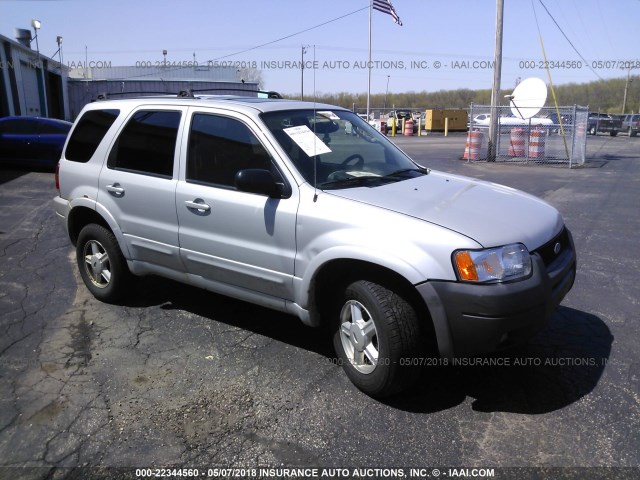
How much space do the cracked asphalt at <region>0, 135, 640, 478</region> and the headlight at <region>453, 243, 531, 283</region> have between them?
35.5 inches

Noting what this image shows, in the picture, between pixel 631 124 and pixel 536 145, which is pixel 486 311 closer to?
pixel 536 145

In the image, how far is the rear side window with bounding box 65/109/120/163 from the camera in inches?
199

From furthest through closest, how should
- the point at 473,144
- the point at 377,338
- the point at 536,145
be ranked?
the point at 473,144, the point at 536,145, the point at 377,338

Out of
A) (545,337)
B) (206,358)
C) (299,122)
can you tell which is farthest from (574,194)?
(206,358)

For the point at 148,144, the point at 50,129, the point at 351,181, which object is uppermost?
the point at 148,144

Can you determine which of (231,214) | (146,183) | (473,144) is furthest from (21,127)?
(473,144)

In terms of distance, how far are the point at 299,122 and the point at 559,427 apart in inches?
107

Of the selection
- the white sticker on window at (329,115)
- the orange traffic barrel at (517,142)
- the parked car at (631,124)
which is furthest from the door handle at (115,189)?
the parked car at (631,124)

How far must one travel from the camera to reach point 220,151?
13.7ft

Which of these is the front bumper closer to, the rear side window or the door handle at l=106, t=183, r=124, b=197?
the door handle at l=106, t=183, r=124, b=197

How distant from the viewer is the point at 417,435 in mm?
3145

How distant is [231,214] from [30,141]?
1298 cm

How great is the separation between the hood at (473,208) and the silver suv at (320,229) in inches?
0.6

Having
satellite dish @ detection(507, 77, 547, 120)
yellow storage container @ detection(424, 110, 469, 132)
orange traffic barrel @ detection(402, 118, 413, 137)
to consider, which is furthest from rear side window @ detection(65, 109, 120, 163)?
yellow storage container @ detection(424, 110, 469, 132)
